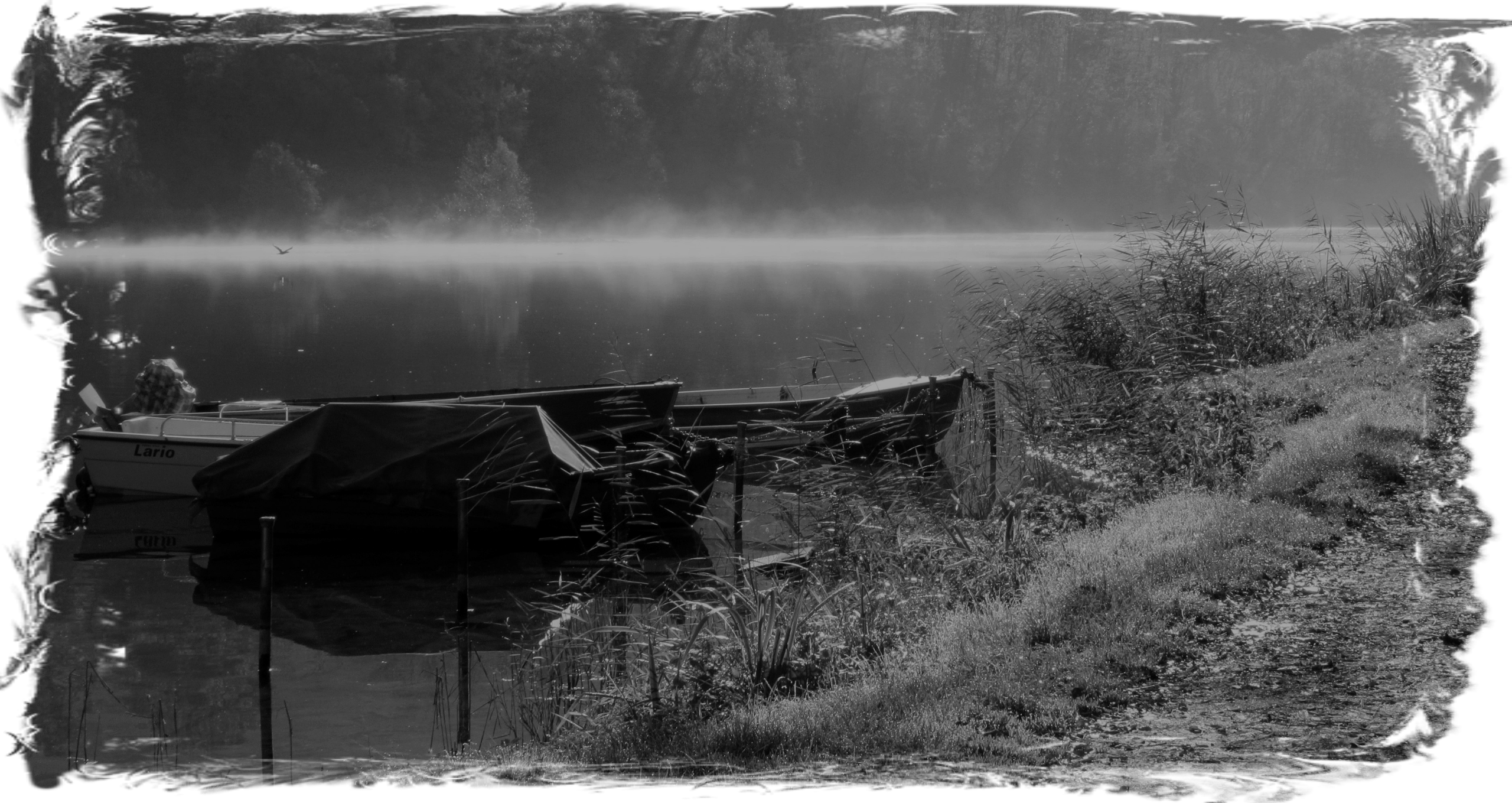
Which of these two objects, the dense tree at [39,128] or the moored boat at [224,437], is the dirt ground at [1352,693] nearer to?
the moored boat at [224,437]

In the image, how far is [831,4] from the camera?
14012cm

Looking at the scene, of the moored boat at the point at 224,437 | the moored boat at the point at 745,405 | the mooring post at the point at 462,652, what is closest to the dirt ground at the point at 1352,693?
the mooring post at the point at 462,652

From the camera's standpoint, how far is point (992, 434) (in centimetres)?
1380

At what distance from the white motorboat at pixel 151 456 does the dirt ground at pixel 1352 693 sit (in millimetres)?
14763

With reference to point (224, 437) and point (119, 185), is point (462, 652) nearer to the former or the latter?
point (224, 437)

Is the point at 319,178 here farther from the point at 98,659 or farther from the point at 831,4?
the point at 98,659

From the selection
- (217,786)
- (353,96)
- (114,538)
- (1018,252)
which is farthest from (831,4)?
(217,786)

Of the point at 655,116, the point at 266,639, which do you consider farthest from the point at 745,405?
the point at 655,116

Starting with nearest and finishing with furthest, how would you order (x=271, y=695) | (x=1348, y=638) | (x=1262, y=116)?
(x=1348, y=638), (x=271, y=695), (x=1262, y=116)

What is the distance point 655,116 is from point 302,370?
266ft

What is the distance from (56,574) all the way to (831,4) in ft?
432

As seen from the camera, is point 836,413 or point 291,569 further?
point 836,413

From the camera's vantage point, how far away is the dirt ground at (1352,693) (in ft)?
17.2

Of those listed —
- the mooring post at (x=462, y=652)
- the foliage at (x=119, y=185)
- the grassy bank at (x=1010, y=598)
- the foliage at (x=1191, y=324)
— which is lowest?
the mooring post at (x=462, y=652)
